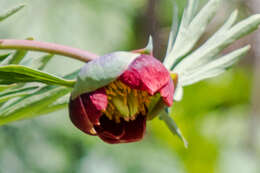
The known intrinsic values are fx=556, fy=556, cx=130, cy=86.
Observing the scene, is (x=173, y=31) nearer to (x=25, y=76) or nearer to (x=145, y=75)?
(x=145, y=75)

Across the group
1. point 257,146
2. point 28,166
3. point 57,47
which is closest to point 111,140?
point 57,47

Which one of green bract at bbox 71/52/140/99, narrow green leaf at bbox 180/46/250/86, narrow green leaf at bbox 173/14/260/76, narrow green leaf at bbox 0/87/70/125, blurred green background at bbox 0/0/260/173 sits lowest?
blurred green background at bbox 0/0/260/173

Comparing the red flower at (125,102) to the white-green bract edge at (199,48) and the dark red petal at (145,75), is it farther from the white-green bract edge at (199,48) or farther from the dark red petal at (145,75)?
the white-green bract edge at (199,48)

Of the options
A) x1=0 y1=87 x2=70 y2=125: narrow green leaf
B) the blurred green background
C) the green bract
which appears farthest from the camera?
the blurred green background

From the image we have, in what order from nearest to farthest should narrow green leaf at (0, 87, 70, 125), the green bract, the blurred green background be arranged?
the green bract < narrow green leaf at (0, 87, 70, 125) < the blurred green background

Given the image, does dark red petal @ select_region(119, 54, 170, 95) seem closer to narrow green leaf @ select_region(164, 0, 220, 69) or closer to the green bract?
the green bract

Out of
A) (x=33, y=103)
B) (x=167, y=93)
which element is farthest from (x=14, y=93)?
(x=167, y=93)

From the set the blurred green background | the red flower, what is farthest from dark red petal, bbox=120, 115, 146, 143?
the blurred green background

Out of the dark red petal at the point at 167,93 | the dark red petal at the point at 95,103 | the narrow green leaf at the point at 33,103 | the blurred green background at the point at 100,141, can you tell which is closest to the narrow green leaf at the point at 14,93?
the narrow green leaf at the point at 33,103
